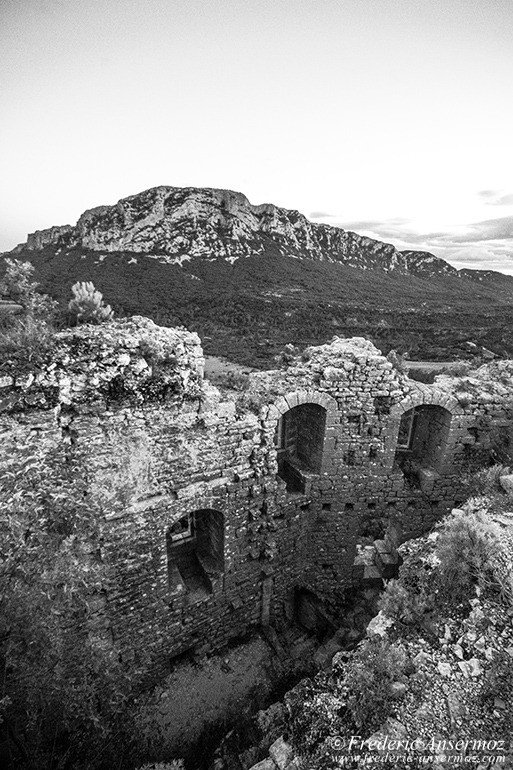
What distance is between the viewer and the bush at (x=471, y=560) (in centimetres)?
375

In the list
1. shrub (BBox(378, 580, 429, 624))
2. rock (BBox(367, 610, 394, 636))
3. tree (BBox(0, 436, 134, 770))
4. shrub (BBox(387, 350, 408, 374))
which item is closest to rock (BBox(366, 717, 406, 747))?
rock (BBox(367, 610, 394, 636))

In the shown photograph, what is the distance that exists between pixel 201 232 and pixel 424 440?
181ft

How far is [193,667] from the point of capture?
26.2ft

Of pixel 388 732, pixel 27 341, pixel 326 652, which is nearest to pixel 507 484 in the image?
pixel 388 732

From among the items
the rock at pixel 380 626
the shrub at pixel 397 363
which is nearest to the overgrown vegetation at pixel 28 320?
the rock at pixel 380 626

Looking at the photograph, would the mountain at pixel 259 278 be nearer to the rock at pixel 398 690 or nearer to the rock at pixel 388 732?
the rock at pixel 398 690

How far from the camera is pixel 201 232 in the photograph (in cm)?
5806

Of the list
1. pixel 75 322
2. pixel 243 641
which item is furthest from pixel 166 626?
pixel 75 322

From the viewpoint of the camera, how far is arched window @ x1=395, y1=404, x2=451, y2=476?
29.6 feet

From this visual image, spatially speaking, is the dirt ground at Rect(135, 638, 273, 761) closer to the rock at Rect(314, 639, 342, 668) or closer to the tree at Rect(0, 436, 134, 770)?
the tree at Rect(0, 436, 134, 770)

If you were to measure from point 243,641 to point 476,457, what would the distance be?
658cm

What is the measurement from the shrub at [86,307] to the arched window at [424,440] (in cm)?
716

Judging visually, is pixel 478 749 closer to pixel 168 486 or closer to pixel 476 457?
pixel 168 486

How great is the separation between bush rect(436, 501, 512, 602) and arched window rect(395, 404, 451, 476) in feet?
16.2
